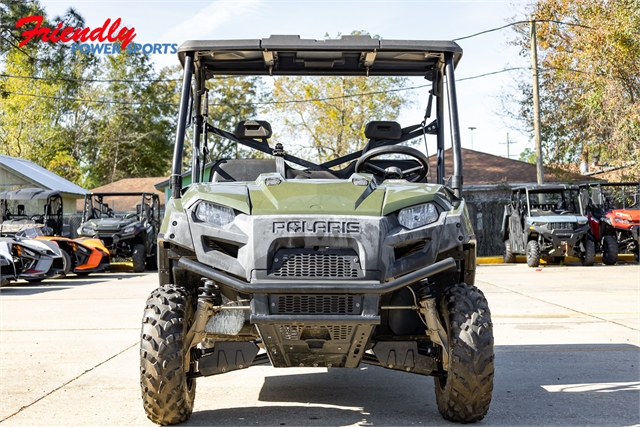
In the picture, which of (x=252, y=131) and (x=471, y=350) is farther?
(x=252, y=131)

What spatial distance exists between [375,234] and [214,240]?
86 cm

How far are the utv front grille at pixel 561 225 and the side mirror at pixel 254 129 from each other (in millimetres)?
16365

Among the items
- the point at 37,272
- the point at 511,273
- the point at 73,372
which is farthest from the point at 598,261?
the point at 73,372

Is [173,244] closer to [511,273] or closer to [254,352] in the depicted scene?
[254,352]

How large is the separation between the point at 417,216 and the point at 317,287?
72 cm

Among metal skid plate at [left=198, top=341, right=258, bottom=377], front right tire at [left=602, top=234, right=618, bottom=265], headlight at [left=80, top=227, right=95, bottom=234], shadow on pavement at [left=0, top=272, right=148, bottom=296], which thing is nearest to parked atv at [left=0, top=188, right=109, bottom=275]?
shadow on pavement at [left=0, top=272, right=148, bottom=296]

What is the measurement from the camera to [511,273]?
63.5 ft

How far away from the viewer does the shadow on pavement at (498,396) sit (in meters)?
4.88

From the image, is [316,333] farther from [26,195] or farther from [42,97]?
[42,97]

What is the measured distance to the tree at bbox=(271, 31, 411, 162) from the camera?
40.5 metres

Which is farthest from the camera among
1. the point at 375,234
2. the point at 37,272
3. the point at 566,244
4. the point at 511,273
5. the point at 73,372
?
the point at 566,244

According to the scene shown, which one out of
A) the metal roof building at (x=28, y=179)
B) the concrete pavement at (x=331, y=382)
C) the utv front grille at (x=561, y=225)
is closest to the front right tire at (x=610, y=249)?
the utv front grille at (x=561, y=225)

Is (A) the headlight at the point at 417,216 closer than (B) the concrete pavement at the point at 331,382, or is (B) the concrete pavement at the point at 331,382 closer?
(A) the headlight at the point at 417,216

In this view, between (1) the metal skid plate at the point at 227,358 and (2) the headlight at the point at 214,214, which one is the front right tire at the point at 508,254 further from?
(2) the headlight at the point at 214,214
